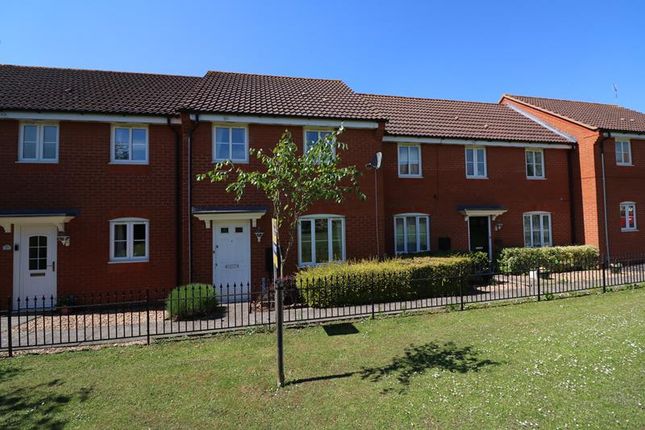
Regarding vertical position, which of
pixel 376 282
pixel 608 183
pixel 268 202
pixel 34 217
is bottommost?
pixel 376 282

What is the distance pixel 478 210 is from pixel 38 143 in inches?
642

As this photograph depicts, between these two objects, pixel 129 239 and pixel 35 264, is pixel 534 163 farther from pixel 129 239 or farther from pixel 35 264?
pixel 35 264

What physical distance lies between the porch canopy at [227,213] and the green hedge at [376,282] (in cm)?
261

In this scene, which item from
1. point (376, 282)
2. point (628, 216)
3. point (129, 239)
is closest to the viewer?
point (376, 282)

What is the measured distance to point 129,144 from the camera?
38.7 ft

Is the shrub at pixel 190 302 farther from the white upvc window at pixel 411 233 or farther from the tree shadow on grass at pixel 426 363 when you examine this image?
the white upvc window at pixel 411 233

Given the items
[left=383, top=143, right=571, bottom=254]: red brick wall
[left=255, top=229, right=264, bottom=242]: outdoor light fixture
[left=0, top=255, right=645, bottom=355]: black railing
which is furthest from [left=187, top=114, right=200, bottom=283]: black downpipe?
[left=383, top=143, right=571, bottom=254]: red brick wall

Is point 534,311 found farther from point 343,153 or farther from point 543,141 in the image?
point 543,141

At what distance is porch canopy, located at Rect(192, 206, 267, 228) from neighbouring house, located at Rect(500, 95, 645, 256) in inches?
600

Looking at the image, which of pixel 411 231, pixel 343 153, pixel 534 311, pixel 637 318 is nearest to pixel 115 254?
pixel 343 153

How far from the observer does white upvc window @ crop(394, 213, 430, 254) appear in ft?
48.3

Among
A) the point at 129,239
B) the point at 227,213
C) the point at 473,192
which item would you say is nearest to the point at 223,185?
the point at 227,213

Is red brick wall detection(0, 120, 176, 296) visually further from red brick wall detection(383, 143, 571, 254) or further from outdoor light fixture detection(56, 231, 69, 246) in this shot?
red brick wall detection(383, 143, 571, 254)

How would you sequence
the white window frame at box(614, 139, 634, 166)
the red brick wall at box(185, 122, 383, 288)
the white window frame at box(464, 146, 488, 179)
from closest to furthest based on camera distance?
1. the red brick wall at box(185, 122, 383, 288)
2. the white window frame at box(464, 146, 488, 179)
3. the white window frame at box(614, 139, 634, 166)
